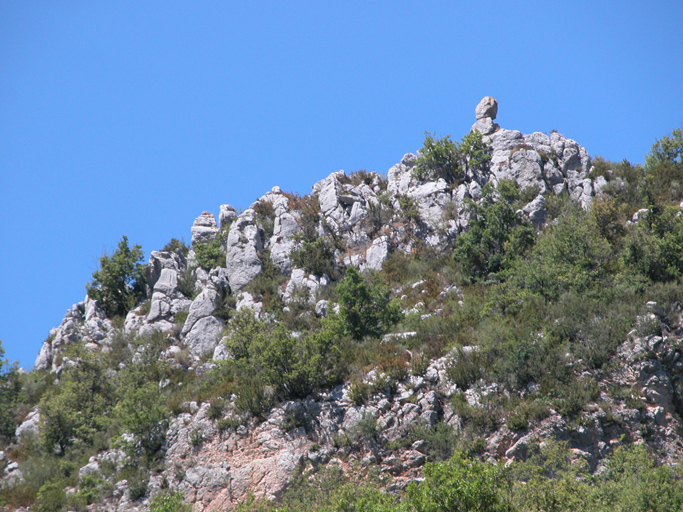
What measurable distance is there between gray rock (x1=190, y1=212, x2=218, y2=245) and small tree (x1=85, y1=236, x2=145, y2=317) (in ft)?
13.6

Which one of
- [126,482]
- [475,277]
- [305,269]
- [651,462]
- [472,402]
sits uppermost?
[305,269]

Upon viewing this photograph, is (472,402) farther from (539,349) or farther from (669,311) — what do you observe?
(669,311)

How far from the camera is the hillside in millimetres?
19141

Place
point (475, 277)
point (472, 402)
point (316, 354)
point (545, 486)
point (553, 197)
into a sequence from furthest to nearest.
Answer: point (553, 197)
point (475, 277)
point (316, 354)
point (472, 402)
point (545, 486)

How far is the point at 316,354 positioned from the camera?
23.4 m

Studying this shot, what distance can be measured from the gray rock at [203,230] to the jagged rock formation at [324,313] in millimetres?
101

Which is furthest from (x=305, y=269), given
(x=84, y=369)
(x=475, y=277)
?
(x=84, y=369)

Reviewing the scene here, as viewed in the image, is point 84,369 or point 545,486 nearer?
point 545,486

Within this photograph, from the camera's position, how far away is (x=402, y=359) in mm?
23578

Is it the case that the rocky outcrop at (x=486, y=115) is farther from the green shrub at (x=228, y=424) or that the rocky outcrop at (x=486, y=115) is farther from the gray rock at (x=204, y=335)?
the green shrub at (x=228, y=424)

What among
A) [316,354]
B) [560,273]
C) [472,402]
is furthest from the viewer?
[560,273]

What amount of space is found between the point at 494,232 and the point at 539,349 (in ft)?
31.4

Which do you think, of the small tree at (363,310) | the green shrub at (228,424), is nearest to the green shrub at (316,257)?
the small tree at (363,310)

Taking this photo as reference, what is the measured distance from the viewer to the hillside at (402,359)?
19.1 meters
